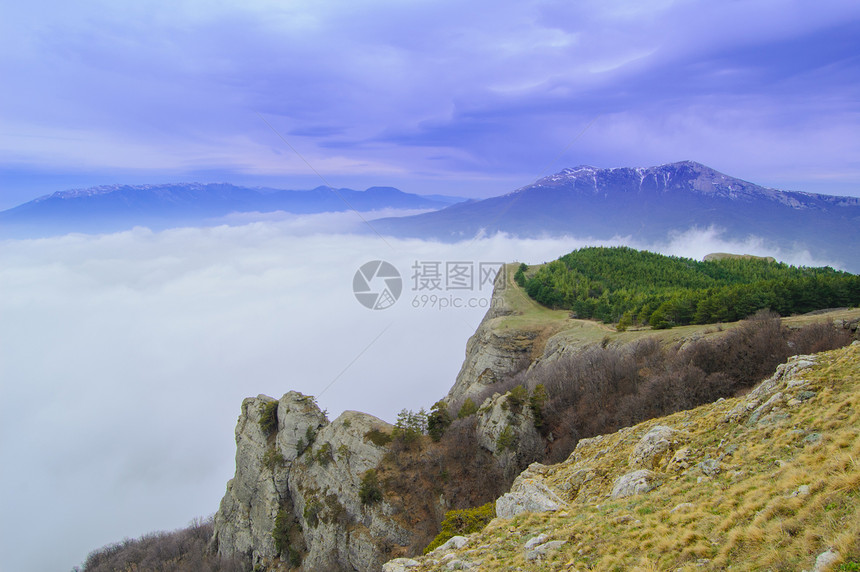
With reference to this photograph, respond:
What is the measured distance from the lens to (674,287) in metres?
72.4

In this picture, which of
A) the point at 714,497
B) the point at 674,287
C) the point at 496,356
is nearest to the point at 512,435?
the point at 714,497

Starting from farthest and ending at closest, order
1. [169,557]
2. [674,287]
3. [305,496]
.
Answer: [674,287]
[169,557]
[305,496]

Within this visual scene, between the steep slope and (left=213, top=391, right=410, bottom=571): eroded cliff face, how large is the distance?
2235 cm

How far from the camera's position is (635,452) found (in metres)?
17.9

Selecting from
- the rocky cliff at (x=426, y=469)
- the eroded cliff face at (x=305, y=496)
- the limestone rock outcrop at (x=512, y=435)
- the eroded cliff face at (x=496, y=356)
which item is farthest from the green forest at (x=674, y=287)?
the eroded cliff face at (x=305, y=496)

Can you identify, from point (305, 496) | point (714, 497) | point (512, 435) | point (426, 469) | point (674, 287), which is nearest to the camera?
point (714, 497)

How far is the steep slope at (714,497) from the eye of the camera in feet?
27.3

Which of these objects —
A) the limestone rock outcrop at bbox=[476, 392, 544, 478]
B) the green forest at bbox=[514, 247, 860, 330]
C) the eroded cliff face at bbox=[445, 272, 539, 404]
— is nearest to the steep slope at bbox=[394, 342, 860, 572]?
the limestone rock outcrop at bbox=[476, 392, 544, 478]

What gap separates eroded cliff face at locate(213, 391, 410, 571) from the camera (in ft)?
121

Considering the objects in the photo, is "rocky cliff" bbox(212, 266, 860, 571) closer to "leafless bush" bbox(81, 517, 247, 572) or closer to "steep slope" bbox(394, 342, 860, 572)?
"steep slope" bbox(394, 342, 860, 572)

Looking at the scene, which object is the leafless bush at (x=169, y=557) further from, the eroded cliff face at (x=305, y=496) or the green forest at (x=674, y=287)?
the green forest at (x=674, y=287)

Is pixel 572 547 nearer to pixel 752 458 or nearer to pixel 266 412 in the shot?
pixel 752 458

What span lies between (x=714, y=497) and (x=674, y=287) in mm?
70560

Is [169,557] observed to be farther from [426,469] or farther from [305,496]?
[426,469]
